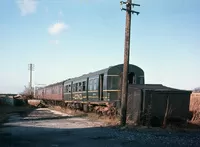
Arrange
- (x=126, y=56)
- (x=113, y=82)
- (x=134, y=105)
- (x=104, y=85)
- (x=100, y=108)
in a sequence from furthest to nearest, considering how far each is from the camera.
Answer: (x=100, y=108) → (x=104, y=85) → (x=113, y=82) → (x=134, y=105) → (x=126, y=56)

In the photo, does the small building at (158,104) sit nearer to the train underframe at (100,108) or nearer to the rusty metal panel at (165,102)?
the rusty metal panel at (165,102)

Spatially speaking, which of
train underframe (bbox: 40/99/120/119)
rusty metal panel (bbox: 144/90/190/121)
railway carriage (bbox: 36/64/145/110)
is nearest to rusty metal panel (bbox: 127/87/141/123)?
rusty metal panel (bbox: 144/90/190/121)

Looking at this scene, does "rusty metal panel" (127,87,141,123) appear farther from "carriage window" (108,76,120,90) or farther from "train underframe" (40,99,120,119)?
"carriage window" (108,76,120,90)

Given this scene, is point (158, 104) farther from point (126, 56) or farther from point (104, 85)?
point (104, 85)

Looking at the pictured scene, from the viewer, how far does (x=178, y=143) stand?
34.5 feet

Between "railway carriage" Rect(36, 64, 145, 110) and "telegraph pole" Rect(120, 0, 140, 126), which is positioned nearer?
"telegraph pole" Rect(120, 0, 140, 126)

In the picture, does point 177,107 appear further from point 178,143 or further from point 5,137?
point 5,137

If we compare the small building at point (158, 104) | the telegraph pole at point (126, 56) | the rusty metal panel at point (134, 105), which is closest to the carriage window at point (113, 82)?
the rusty metal panel at point (134, 105)

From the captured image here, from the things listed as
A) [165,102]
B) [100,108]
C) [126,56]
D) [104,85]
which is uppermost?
[126,56]

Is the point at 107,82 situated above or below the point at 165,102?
above

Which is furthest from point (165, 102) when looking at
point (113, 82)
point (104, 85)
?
point (104, 85)

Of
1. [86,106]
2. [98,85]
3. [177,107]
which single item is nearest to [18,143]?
[177,107]

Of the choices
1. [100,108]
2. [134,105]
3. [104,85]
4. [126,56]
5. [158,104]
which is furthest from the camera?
[100,108]

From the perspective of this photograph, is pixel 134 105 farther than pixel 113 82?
No
